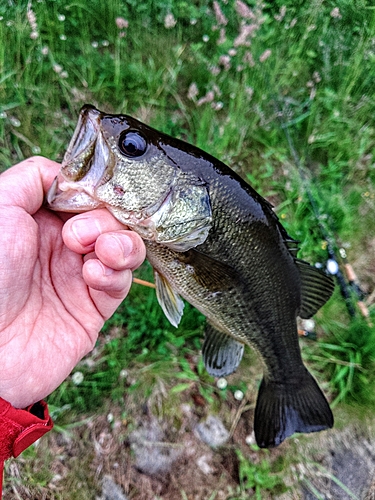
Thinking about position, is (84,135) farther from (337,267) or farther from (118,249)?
(337,267)

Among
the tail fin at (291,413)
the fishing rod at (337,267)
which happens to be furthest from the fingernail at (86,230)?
the fishing rod at (337,267)

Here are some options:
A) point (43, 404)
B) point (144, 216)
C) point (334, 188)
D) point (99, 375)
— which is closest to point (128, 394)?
point (99, 375)

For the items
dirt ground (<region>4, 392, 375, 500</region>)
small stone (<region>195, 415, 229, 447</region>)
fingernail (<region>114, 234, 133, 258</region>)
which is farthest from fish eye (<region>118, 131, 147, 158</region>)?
small stone (<region>195, 415, 229, 447</region>)

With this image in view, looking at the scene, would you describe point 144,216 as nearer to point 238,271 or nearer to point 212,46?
point 238,271

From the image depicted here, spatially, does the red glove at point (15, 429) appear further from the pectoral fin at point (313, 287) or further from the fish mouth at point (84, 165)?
the pectoral fin at point (313, 287)

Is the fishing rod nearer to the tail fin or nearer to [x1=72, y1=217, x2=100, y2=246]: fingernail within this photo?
the tail fin
